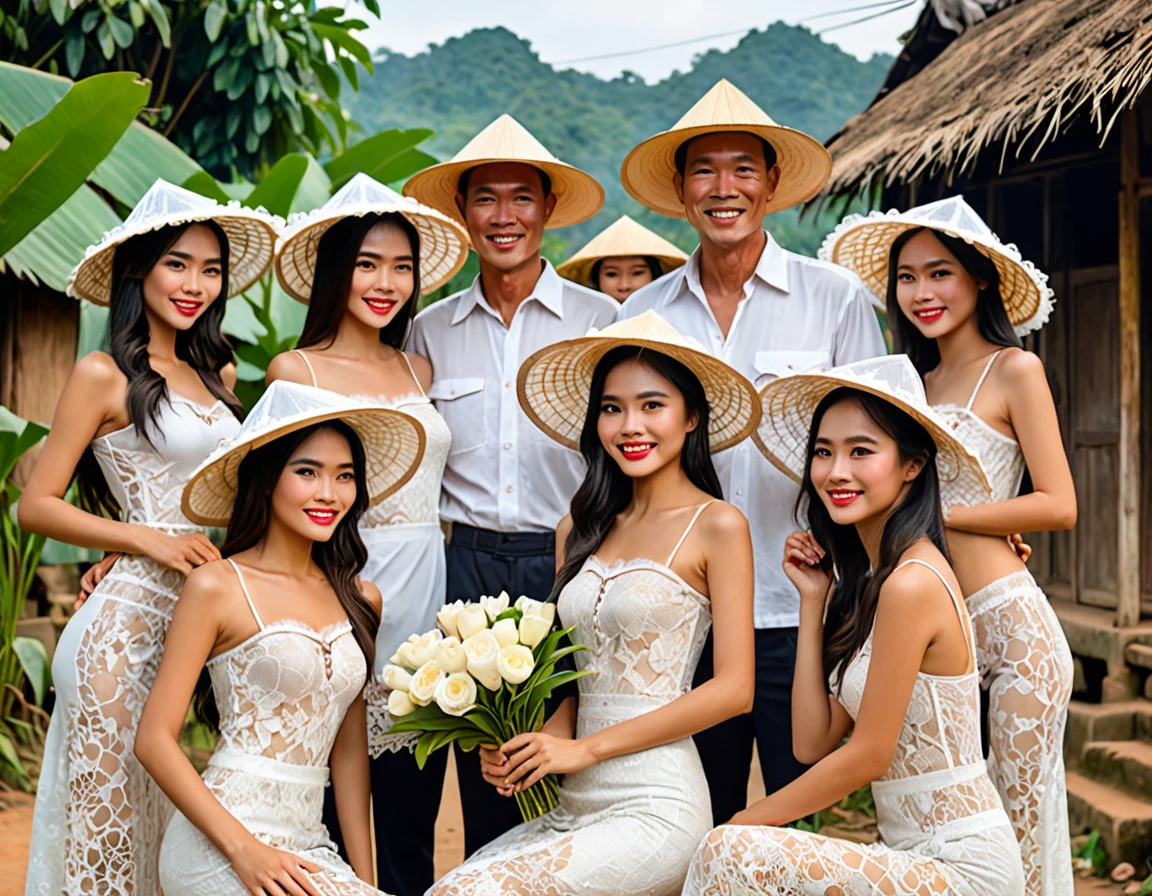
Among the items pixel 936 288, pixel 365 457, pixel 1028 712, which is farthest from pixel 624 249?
pixel 1028 712

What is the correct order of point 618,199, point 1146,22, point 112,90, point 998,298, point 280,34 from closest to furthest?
1. point 998,298
2. point 112,90
3. point 1146,22
4. point 280,34
5. point 618,199

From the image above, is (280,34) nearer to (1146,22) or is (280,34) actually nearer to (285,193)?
(285,193)

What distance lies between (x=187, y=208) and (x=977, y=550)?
241cm

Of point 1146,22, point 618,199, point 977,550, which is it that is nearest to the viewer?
point 977,550

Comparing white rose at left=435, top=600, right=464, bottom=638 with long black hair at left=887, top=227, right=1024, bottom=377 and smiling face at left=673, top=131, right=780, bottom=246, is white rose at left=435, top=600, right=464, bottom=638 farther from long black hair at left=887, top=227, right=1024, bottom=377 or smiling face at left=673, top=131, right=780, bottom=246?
long black hair at left=887, top=227, right=1024, bottom=377

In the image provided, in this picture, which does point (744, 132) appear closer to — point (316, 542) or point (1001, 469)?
point (1001, 469)

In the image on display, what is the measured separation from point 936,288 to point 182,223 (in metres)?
2.18

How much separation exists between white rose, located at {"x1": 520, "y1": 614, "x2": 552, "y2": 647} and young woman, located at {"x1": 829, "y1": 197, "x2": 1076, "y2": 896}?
3.85ft

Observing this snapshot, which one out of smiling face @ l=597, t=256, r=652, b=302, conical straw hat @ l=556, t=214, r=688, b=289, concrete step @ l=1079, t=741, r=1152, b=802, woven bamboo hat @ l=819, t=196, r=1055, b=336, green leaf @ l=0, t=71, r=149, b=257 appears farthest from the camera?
smiling face @ l=597, t=256, r=652, b=302

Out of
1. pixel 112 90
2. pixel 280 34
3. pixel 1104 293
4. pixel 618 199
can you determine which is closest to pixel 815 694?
pixel 112 90

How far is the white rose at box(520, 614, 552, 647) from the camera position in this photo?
2.93 meters

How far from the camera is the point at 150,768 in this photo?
9.79 feet

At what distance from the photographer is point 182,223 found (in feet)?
11.7

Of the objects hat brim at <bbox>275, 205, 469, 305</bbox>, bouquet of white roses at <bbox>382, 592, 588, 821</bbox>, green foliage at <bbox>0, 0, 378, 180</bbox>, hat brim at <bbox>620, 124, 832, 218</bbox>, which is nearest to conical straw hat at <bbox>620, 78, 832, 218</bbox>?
hat brim at <bbox>620, 124, 832, 218</bbox>
